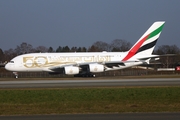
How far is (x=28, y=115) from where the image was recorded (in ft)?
52.5

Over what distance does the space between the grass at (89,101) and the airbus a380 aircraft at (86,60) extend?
22.8m

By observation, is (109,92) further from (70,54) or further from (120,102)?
(70,54)

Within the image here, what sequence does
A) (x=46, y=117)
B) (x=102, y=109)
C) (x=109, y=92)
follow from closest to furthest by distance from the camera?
(x=46, y=117)
(x=102, y=109)
(x=109, y=92)

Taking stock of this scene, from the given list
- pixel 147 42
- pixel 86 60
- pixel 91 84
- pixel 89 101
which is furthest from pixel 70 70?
pixel 89 101

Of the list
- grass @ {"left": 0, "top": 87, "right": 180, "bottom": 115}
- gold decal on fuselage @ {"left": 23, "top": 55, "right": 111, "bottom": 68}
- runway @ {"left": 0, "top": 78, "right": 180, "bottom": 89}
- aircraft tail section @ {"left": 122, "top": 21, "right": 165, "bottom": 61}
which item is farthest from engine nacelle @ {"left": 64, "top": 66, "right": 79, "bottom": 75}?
grass @ {"left": 0, "top": 87, "right": 180, "bottom": 115}

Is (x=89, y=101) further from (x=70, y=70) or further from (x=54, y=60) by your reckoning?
(x=54, y=60)

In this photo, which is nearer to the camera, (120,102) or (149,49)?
(120,102)

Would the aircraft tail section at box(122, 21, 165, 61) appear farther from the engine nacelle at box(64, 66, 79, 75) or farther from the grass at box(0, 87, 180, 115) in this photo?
the grass at box(0, 87, 180, 115)

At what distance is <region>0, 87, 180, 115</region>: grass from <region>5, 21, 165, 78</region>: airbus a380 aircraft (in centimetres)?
2282

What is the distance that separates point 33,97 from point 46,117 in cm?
884

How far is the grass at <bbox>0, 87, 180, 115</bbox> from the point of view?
17.5m

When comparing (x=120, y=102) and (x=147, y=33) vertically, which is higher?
(x=147, y=33)

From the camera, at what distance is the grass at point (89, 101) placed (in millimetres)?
17534

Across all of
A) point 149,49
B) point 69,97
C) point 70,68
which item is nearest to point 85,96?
point 69,97
